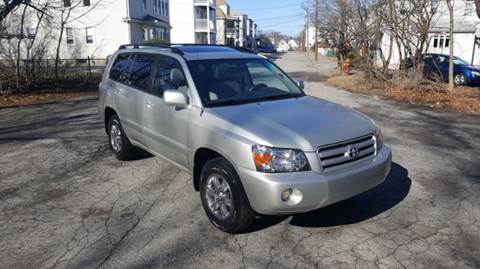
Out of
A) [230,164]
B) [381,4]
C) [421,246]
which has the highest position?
[381,4]

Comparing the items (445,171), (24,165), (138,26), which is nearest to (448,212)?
(445,171)

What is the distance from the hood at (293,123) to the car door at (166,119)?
0.52 metres

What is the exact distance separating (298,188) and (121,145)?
3.59 metres

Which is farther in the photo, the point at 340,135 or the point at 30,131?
the point at 30,131

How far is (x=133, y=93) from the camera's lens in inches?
208

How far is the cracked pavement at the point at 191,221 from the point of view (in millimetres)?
3383

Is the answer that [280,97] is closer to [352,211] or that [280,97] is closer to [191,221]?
[352,211]

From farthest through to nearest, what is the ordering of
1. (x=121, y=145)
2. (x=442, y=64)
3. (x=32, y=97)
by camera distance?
(x=442, y=64)
(x=32, y=97)
(x=121, y=145)

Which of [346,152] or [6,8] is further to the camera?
[6,8]

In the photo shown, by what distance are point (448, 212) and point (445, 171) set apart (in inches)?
61.8

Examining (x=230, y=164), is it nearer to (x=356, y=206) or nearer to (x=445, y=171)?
(x=356, y=206)

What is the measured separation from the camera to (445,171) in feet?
18.6

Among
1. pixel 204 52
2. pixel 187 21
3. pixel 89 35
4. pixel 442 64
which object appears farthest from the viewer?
pixel 187 21

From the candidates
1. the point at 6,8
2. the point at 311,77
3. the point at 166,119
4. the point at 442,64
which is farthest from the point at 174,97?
the point at 311,77
